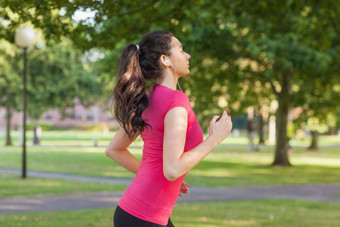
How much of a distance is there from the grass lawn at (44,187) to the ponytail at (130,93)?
9.47 meters

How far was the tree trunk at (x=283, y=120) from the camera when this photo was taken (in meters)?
21.6

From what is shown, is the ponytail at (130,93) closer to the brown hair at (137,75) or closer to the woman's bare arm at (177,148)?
the brown hair at (137,75)

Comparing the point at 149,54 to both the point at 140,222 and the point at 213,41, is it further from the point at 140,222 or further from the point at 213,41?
the point at 213,41

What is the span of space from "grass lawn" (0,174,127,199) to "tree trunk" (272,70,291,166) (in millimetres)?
9721

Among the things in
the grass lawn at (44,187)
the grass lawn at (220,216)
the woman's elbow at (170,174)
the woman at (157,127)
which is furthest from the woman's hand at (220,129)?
the grass lawn at (44,187)

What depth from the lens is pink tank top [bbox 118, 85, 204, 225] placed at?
275 centimetres

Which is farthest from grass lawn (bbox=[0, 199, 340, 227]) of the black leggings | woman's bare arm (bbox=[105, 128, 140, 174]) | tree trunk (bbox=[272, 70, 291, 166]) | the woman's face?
tree trunk (bbox=[272, 70, 291, 166])

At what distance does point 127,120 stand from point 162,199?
0.44 meters

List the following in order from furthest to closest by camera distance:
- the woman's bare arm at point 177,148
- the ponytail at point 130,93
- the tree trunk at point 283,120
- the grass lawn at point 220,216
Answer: the tree trunk at point 283,120
the grass lawn at point 220,216
the ponytail at point 130,93
the woman's bare arm at point 177,148

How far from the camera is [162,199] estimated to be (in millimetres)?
2771

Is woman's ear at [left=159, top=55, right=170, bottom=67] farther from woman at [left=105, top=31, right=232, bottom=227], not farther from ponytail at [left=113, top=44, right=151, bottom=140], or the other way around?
ponytail at [left=113, top=44, right=151, bottom=140]

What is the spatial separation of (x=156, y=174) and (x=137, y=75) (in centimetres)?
52

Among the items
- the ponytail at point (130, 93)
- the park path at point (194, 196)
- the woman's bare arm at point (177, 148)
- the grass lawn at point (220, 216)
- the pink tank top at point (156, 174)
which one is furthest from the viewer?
the park path at point (194, 196)

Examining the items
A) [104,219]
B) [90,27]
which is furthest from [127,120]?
[104,219]
